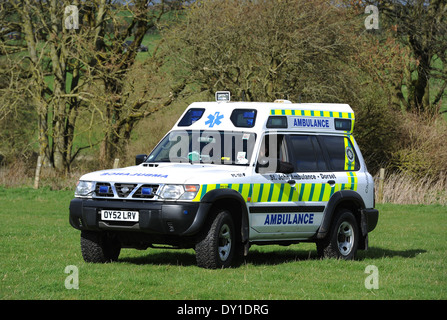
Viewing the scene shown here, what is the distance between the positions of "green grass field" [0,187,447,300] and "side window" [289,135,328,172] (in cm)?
130

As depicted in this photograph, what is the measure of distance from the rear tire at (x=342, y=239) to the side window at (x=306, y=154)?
78 cm

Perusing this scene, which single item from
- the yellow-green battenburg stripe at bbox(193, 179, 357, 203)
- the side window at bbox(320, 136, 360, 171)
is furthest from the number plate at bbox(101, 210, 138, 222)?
the side window at bbox(320, 136, 360, 171)

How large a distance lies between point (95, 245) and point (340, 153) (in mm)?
3921

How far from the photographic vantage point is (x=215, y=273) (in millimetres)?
9875

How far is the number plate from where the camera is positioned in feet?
32.9

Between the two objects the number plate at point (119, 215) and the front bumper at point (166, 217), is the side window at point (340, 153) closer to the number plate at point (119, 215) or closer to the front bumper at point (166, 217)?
the front bumper at point (166, 217)

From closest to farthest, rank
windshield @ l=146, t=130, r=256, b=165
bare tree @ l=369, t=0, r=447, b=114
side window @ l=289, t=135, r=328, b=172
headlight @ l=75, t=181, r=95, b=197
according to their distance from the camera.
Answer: headlight @ l=75, t=181, r=95, b=197 → windshield @ l=146, t=130, r=256, b=165 → side window @ l=289, t=135, r=328, b=172 → bare tree @ l=369, t=0, r=447, b=114

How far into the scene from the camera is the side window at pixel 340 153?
12.3 meters

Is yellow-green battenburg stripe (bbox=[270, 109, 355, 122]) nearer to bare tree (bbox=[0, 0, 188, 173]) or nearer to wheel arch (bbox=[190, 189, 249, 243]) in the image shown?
wheel arch (bbox=[190, 189, 249, 243])

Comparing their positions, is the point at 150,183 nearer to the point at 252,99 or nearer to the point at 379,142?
the point at 252,99

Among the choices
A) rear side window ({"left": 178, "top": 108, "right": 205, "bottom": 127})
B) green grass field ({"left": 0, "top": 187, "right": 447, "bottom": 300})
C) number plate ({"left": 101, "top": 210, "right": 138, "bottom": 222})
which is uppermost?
rear side window ({"left": 178, "top": 108, "right": 205, "bottom": 127})

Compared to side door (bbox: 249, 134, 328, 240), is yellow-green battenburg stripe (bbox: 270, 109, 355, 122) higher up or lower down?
higher up

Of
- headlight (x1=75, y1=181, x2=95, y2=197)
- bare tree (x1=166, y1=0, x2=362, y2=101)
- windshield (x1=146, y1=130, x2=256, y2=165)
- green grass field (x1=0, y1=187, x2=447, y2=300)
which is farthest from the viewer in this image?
bare tree (x1=166, y1=0, x2=362, y2=101)
